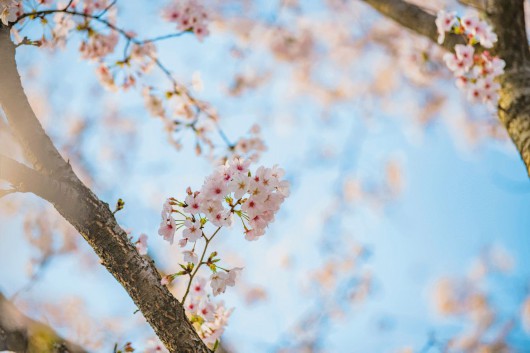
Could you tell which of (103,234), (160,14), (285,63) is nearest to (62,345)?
(103,234)

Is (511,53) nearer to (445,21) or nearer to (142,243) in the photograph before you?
(445,21)

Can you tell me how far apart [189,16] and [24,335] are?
2509mm

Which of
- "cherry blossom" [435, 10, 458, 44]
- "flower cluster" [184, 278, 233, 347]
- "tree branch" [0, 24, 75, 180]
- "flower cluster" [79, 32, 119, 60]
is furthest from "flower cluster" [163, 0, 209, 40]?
"flower cluster" [184, 278, 233, 347]

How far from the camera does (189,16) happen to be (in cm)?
328

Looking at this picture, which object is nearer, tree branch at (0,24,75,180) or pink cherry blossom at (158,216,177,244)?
tree branch at (0,24,75,180)

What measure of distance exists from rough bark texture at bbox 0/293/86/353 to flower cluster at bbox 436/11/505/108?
279cm

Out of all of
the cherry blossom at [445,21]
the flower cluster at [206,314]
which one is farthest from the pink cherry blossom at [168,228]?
the cherry blossom at [445,21]

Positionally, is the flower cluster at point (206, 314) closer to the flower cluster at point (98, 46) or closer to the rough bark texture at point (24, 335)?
the rough bark texture at point (24, 335)

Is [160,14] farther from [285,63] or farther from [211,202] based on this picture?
[285,63]

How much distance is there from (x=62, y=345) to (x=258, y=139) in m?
2.07

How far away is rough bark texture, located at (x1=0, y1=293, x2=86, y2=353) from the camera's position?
1.93 m

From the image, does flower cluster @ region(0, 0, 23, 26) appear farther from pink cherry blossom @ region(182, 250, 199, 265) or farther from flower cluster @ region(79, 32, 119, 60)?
pink cherry blossom @ region(182, 250, 199, 265)

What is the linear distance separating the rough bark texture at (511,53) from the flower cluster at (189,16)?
1.59m

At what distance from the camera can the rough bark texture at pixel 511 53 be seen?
2.30 meters
